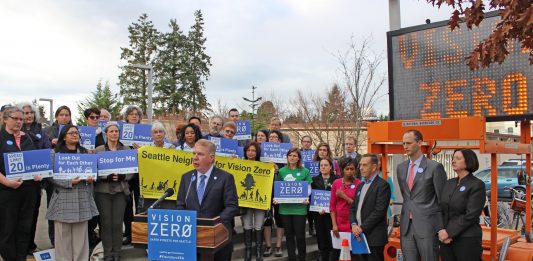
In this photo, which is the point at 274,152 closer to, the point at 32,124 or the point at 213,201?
the point at 32,124

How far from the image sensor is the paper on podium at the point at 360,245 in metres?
6.84

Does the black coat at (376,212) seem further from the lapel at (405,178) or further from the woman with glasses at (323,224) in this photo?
the woman with glasses at (323,224)

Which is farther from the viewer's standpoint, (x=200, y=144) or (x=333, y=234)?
(x=333, y=234)

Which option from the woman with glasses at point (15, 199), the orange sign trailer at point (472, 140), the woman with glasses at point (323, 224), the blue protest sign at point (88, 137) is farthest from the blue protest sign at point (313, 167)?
the woman with glasses at point (15, 199)

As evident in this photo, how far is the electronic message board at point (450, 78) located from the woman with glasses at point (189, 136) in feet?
10.5

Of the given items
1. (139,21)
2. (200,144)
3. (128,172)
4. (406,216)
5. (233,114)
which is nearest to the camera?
(200,144)

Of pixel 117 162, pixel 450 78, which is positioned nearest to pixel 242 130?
pixel 117 162

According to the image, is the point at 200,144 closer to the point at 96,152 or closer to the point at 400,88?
the point at 96,152

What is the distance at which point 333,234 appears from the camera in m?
7.37

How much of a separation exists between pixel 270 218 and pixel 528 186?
4.16 meters

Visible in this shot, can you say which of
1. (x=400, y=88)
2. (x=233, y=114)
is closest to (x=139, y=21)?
(x=233, y=114)

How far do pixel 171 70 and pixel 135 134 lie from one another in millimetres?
41405

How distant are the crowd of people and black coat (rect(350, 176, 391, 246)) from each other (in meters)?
0.01

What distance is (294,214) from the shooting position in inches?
336
